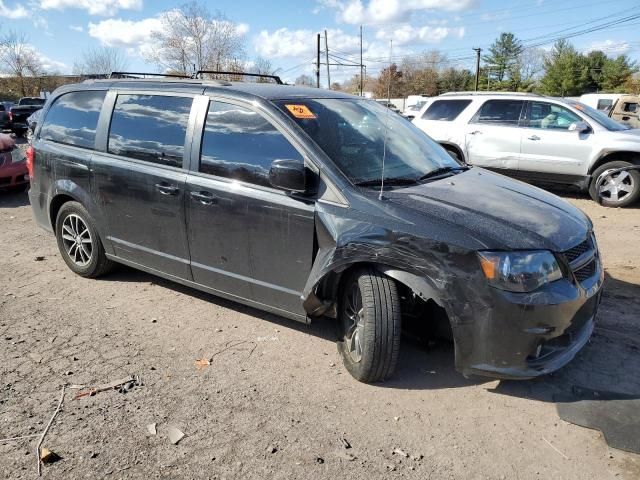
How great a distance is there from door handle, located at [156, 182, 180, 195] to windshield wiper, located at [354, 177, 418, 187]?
1.50 meters

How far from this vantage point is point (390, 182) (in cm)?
349

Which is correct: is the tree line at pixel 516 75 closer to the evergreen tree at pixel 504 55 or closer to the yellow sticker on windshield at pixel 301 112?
the evergreen tree at pixel 504 55

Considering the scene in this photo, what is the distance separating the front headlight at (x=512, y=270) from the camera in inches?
110

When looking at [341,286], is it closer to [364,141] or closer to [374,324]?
[374,324]

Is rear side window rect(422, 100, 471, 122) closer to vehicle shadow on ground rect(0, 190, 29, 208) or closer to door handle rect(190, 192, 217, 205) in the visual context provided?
door handle rect(190, 192, 217, 205)

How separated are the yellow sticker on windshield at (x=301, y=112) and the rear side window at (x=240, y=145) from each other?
7.4 inches

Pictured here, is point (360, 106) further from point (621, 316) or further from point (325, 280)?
point (621, 316)

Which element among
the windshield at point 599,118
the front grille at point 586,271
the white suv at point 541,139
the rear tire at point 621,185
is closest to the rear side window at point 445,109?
the white suv at point 541,139

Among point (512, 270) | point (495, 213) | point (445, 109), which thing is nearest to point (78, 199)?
point (495, 213)

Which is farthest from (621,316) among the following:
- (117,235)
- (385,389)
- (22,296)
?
(22,296)

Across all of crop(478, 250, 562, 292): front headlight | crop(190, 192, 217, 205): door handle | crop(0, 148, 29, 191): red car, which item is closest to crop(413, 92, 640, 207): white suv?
crop(190, 192, 217, 205): door handle

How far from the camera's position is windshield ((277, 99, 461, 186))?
138 inches

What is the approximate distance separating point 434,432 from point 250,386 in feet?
3.89

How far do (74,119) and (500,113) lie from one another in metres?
7.50
